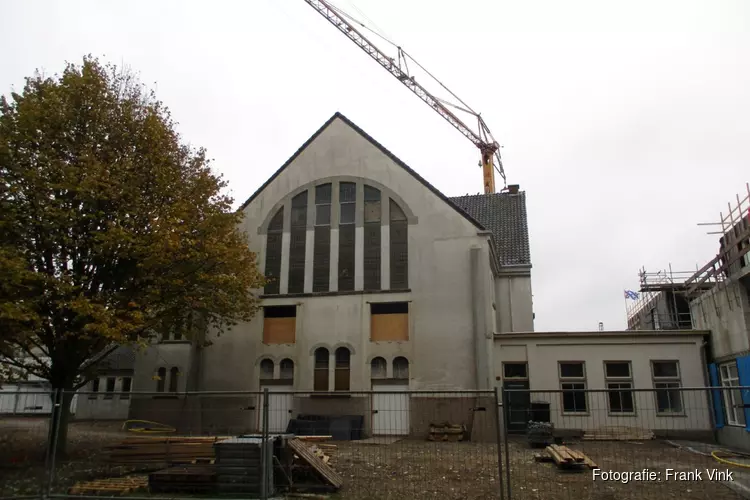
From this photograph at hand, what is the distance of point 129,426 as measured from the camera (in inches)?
1046

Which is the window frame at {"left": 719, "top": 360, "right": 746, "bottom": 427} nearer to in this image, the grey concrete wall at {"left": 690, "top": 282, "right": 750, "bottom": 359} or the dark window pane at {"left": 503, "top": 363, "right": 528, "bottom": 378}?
the grey concrete wall at {"left": 690, "top": 282, "right": 750, "bottom": 359}

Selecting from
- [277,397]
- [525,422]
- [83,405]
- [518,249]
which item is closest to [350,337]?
[277,397]

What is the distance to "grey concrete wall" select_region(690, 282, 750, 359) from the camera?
20656mm

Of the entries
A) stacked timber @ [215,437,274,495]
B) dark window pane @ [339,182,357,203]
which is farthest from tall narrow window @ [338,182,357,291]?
stacked timber @ [215,437,274,495]

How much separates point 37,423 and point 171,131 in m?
11.6

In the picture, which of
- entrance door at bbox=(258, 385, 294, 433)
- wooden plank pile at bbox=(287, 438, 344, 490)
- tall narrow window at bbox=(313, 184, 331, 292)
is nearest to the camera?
wooden plank pile at bbox=(287, 438, 344, 490)

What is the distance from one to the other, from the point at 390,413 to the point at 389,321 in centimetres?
974

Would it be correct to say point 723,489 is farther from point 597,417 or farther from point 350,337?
point 350,337

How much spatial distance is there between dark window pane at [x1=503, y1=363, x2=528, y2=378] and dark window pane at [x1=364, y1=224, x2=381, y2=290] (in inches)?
276

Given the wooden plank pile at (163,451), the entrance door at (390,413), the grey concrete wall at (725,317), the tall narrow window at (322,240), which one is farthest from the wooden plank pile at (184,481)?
the grey concrete wall at (725,317)

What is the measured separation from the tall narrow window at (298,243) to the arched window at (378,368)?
16.2ft

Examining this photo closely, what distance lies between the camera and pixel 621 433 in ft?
75.4

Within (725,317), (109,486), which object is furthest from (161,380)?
(725,317)

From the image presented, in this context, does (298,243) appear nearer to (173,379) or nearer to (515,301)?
(173,379)
